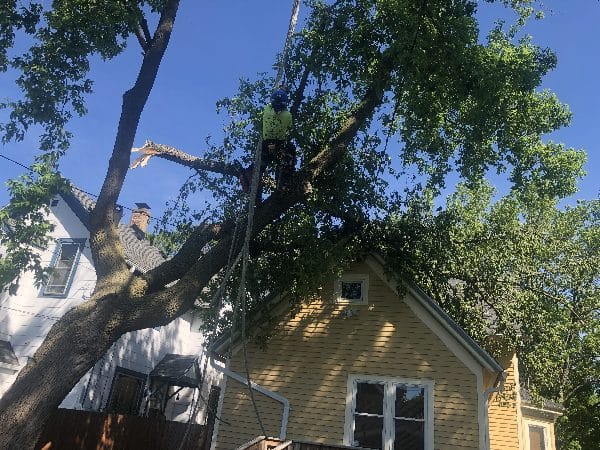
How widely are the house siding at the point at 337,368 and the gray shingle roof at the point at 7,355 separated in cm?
790

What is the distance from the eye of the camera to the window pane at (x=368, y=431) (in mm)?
10312

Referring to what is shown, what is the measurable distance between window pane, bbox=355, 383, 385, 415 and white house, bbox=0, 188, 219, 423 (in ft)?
22.8

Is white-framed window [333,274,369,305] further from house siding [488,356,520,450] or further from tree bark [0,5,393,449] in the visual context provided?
house siding [488,356,520,450]

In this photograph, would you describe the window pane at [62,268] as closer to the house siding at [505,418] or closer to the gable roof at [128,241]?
the gable roof at [128,241]

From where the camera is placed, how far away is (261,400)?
11.3 meters

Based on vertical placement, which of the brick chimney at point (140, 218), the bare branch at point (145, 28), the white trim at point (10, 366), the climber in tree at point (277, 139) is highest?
the brick chimney at point (140, 218)

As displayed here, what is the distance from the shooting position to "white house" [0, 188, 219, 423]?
608 inches

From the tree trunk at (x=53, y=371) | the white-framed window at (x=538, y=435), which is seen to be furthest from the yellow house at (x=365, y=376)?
the white-framed window at (x=538, y=435)

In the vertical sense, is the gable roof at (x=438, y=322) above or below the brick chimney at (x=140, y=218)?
below

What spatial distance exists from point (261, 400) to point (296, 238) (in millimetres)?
3890

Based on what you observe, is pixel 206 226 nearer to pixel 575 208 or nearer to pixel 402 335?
pixel 402 335

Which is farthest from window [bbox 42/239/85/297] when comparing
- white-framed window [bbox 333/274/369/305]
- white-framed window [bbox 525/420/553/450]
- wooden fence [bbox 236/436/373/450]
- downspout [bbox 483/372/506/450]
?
white-framed window [bbox 525/420/553/450]

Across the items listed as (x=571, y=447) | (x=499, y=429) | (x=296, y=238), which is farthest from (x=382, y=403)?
(x=571, y=447)

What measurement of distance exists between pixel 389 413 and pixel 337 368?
1.51 meters
